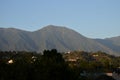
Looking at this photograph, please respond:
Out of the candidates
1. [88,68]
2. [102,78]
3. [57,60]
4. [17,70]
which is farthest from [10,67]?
[88,68]

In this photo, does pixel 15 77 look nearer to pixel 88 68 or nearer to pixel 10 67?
pixel 10 67

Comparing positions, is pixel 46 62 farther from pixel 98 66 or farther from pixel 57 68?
pixel 98 66

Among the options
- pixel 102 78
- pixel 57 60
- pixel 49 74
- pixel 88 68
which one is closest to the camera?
pixel 49 74

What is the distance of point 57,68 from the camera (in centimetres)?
4788

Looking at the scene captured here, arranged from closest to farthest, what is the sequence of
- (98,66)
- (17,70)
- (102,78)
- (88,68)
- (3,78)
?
1. (3,78)
2. (17,70)
3. (102,78)
4. (88,68)
5. (98,66)

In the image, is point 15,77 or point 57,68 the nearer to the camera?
point 15,77

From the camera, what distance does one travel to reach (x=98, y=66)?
12100 centimetres

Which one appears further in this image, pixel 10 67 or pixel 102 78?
pixel 102 78

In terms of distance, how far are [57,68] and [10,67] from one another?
6.31 m

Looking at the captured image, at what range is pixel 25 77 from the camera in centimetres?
4103

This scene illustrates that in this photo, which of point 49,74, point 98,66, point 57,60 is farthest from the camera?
point 98,66

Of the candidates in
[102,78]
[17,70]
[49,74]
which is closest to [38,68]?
[49,74]

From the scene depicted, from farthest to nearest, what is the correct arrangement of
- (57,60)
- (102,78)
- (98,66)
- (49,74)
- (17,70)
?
(98,66)
(102,78)
(57,60)
(49,74)
(17,70)

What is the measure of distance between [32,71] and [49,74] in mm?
2606
